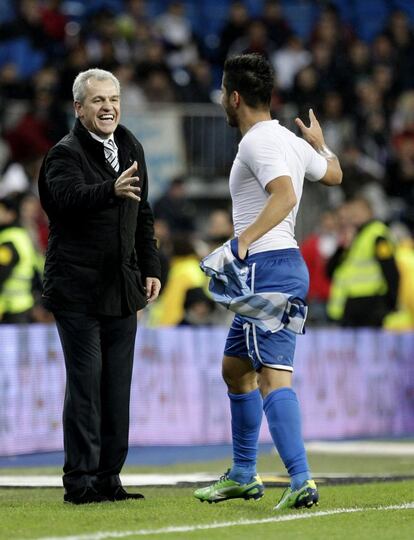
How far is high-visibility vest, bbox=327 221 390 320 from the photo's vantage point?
13.1 meters

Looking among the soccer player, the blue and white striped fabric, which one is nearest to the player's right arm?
the soccer player

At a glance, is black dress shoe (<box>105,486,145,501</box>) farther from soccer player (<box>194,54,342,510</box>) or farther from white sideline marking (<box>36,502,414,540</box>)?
white sideline marking (<box>36,502,414,540</box>)

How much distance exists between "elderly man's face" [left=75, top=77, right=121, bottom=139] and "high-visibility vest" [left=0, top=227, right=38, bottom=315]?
15.9ft

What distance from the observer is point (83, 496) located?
7426mm

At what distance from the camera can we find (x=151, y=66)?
18.2 meters

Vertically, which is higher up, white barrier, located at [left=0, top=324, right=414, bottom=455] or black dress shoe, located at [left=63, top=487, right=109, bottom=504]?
white barrier, located at [left=0, top=324, right=414, bottom=455]

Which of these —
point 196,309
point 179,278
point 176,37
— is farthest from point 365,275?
point 176,37

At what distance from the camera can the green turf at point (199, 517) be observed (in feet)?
20.4

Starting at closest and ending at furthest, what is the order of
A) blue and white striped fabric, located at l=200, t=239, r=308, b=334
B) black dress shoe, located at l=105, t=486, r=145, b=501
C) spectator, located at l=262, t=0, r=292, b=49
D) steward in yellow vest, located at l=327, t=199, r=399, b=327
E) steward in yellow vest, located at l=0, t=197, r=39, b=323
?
blue and white striped fabric, located at l=200, t=239, r=308, b=334 < black dress shoe, located at l=105, t=486, r=145, b=501 < steward in yellow vest, located at l=0, t=197, r=39, b=323 < steward in yellow vest, located at l=327, t=199, r=399, b=327 < spectator, located at l=262, t=0, r=292, b=49

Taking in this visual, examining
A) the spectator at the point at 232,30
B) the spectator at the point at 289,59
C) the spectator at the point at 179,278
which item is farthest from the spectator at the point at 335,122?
the spectator at the point at 179,278

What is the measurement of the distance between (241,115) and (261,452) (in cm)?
496

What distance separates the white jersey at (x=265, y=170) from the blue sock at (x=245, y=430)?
816mm

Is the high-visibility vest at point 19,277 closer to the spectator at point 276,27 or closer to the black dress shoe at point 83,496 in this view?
the black dress shoe at point 83,496

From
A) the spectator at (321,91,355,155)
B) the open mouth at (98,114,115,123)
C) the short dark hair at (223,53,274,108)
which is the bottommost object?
the open mouth at (98,114,115,123)
